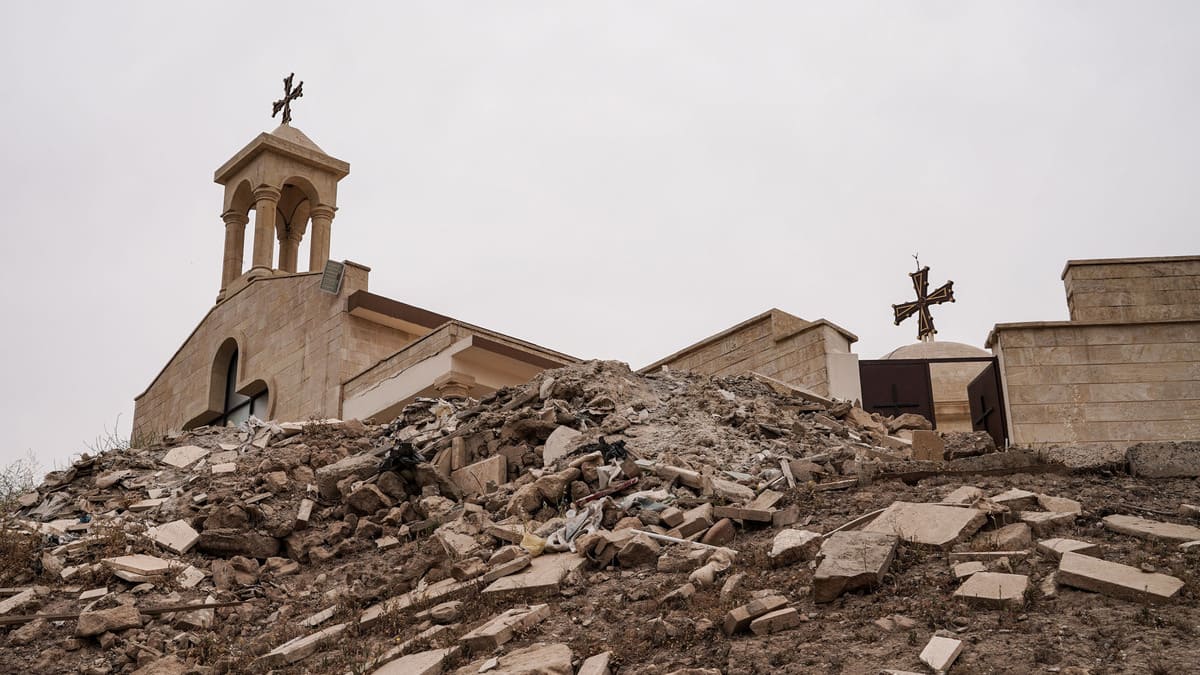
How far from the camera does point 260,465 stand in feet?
39.7

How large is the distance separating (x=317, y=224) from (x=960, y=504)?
16848 mm

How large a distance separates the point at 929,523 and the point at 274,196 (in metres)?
17.1

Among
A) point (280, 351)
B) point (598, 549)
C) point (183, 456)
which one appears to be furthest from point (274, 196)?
point (598, 549)

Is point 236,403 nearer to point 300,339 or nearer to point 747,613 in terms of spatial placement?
point 300,339

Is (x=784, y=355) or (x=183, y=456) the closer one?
(x=183, y=456)

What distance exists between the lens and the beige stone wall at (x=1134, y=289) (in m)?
13.8

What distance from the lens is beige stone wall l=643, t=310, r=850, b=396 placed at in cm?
1503

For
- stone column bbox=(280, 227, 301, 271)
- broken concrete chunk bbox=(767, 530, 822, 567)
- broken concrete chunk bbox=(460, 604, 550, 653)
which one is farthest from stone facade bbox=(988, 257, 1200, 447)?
stone column bbox=(280, 227, 301, 271)

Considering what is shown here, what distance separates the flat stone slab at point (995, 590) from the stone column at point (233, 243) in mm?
19149

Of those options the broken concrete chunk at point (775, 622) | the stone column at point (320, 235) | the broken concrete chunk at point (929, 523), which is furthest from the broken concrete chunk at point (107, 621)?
the stone column at point (320, 235)

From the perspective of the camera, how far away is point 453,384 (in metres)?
17.4

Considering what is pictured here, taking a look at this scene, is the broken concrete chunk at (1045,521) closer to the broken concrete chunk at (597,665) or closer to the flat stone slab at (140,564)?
the broken concrete chunk at (597,665)

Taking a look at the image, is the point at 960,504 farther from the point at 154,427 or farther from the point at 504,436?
the point at 154,427

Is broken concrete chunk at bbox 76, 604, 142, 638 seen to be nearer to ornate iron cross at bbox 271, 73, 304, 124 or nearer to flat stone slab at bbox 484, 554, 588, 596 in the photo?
flat stone slab at bbox 484, 554, 588, 596
